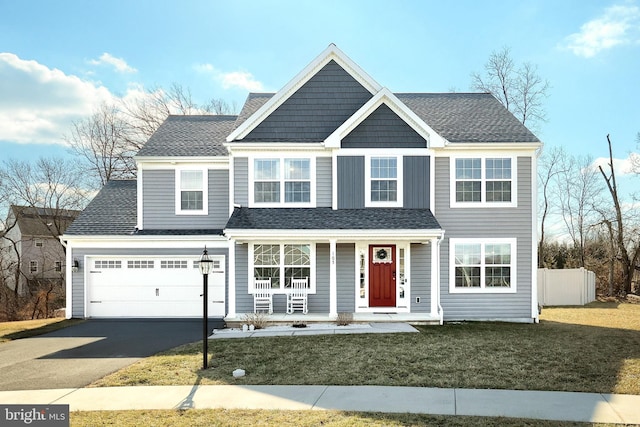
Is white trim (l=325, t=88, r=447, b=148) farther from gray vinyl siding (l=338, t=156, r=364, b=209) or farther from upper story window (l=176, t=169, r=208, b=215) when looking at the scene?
upper story window (l=176, t=169, r=208, b=215)

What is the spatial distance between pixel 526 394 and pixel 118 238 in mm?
14106

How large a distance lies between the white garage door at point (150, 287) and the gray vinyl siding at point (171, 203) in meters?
1.31

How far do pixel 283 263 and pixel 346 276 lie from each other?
217 centimetres

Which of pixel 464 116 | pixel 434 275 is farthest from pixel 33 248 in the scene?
pixel 464 116

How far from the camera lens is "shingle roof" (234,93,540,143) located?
1619 centimetres

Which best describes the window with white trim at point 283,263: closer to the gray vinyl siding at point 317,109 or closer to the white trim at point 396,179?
the white trim at point 396,179

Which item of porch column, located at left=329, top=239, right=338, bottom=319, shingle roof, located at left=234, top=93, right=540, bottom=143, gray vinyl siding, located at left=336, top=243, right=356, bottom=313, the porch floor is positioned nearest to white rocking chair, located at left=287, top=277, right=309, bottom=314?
the porch floor

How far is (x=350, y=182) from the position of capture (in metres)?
15.8

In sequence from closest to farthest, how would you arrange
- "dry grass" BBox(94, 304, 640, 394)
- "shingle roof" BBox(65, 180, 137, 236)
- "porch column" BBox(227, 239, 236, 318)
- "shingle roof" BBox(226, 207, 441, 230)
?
"dry grass" BBox(94, 304, 640, 394) < "shingle roof" BBox(226, 207, 441, 230) < "porch column" BBox(227, 239, 236, 318) < "shingle roof" BBox(65, 180, 137, 236)

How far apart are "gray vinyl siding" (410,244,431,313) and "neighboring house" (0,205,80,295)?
1181 inches

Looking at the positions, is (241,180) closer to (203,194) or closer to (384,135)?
(203,194)

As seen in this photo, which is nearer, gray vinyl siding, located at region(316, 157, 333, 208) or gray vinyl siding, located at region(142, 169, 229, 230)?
gray vinyl siding, located at region(316, 157, 333, 208)

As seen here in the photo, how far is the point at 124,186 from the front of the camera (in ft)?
67.5

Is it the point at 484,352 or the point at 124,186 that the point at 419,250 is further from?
the point at 124,186
